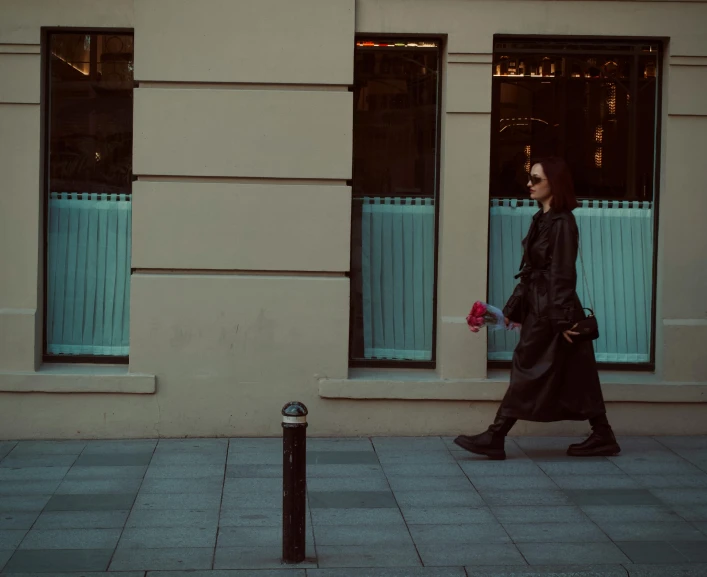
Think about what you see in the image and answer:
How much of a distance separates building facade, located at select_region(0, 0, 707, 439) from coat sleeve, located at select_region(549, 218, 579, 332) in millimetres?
1211

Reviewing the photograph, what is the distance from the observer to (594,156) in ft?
30.7

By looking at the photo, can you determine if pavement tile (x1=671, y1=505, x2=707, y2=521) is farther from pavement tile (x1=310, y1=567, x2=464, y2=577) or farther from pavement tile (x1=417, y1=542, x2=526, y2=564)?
pavement tile (x1=310, y1=567, x2=464, y2=577)

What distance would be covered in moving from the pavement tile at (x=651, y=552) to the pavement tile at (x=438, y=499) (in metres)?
1.10

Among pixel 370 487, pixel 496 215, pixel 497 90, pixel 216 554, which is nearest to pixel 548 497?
pixel 370 487

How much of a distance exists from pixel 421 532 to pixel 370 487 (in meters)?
1.06

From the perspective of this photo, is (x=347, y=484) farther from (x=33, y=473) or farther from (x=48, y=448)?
(x=48, y=448)

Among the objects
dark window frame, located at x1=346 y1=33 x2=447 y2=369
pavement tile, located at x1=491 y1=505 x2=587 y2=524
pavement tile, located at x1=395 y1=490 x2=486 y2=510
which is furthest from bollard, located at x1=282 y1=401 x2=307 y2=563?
dark window frame, located at x1=346 y1=33 x2=447 y2=369

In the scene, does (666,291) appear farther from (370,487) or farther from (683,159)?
(370,487)

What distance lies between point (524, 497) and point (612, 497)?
549mm

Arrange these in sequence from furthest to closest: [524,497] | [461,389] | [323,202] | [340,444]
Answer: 1. [461,389]
2. [323,202]
3. [340,444]
4. [524,497]

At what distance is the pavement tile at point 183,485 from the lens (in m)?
7.31

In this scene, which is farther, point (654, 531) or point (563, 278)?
point (563, 278)

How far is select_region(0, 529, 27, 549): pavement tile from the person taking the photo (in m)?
6.11

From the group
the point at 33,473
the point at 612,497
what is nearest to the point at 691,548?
the point at 612,497
